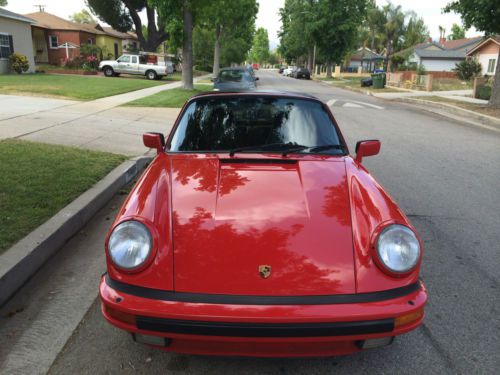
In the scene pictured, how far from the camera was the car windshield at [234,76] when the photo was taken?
16.0 m

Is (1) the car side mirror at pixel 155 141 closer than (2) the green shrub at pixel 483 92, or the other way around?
(1) the car side mirror at pixel 155 141

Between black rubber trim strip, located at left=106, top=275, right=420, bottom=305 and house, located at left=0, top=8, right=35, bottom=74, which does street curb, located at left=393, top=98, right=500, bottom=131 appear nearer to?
black rubber trim strip, located at left=106, top=275, right=420, bottom=305

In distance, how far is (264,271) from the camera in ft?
7.23

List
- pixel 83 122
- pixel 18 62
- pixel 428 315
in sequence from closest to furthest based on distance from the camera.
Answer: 1. pixel 428 315
2. pixel 83 122
3. pixel 18 62

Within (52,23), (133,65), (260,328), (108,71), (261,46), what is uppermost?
(261,46)

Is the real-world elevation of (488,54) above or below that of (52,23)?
below

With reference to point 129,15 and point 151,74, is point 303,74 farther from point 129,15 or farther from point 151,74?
point 151,74

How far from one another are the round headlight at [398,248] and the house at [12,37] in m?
28.4

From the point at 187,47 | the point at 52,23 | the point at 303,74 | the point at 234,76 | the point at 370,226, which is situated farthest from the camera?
the point at 303,74

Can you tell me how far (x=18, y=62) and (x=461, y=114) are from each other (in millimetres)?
24076

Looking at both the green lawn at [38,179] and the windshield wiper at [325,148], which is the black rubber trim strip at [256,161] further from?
the green lawn at [38,179]

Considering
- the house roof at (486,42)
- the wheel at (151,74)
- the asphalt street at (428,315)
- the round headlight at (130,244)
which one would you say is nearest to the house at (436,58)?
the house roof at (486,42)

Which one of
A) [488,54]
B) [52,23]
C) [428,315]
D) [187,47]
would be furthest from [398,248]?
[488,54]

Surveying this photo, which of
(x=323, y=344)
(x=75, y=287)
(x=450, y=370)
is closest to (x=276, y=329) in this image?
(x=323, y=344)
